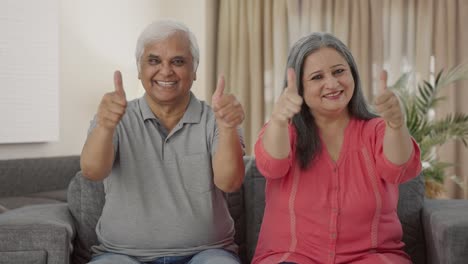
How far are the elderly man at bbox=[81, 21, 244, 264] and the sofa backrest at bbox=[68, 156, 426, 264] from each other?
117 mm

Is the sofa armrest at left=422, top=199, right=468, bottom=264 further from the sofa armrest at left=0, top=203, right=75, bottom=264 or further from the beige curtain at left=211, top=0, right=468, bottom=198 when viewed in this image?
the beige curtain at left=211, top=0, right=468, bottom=198

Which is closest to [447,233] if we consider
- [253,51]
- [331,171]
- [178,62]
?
[331,171]

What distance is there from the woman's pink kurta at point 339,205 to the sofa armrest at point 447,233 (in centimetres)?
10

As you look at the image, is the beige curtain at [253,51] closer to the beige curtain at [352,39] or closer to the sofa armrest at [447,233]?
the beige curtain at [352,39]

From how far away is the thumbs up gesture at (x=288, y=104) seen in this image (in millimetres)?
1612

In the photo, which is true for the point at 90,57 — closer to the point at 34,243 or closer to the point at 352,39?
the point at 352,39

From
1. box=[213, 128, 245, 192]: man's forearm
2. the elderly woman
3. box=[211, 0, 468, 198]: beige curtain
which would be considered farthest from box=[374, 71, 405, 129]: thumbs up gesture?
box=[211, 0, 468, 198]: beige curtain

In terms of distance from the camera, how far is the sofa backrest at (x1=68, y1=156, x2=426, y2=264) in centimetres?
205

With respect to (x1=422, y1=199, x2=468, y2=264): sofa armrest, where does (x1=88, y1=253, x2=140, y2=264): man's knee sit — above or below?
below

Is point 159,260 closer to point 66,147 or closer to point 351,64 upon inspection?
point 351,64

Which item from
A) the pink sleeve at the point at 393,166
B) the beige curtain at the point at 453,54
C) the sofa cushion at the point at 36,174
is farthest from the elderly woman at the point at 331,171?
the beige curtain at the point at 453,54

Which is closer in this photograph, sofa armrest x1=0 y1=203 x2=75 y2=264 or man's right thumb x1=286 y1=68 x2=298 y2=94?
man's right thumb x1=286 y1=68 x2=298 y2=94

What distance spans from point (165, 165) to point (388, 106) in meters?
0.68

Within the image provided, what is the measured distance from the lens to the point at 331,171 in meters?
1.83
